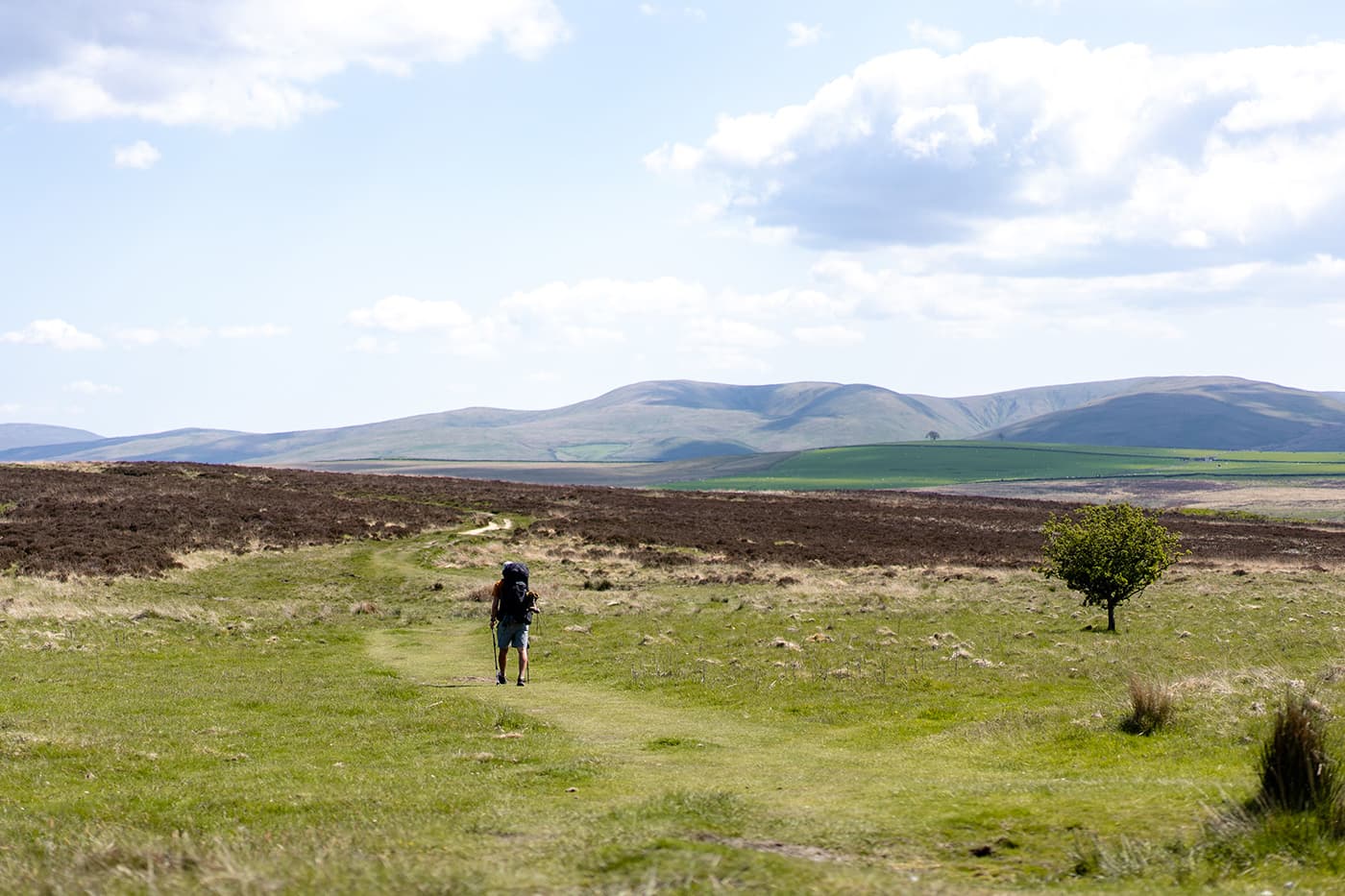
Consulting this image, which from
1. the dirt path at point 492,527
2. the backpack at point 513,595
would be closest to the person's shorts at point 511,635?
the backpack at point 513,595

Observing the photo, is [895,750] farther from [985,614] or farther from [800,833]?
[985,614]

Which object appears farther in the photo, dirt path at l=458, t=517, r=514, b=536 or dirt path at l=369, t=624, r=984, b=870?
dirt path at l=458, t=517, r=514, b=536

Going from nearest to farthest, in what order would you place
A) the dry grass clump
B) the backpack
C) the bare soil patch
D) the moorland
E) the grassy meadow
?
the grassy meadow < the moorland < the dry grass clump < the backpack < the bare soil patch

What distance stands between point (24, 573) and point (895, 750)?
37.2m

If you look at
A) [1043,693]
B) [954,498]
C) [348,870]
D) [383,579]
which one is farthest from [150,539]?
[954,498]

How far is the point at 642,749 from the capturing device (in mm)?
15766

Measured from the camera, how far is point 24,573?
39344mm

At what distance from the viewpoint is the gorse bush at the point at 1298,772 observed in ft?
30.8

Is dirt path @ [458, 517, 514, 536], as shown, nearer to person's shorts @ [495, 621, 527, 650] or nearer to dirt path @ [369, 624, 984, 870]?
dirt path @ [369, 624, 984, 870]

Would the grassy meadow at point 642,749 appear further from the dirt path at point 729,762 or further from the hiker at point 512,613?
the hiker at point 512,613

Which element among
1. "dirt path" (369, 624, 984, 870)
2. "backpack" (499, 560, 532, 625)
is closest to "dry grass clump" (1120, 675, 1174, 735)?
"dirt path" (369, 624, 984, 870)

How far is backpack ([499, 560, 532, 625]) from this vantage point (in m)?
22.8

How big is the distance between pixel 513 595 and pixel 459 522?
4349 centimetres

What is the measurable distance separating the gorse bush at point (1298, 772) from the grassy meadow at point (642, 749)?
0.41 metres
